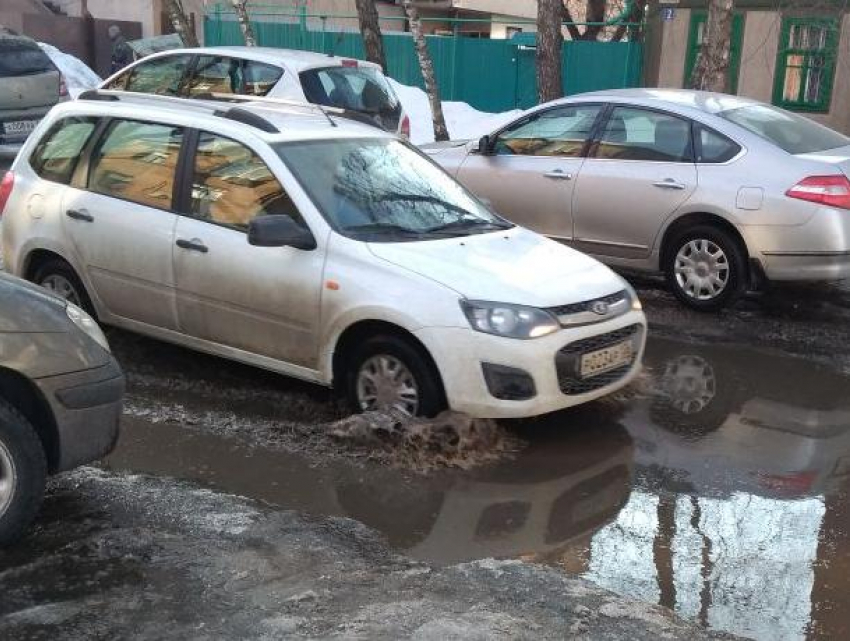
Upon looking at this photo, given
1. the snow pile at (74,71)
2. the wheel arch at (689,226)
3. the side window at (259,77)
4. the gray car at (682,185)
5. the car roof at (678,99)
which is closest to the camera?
the gray car at (682,185)

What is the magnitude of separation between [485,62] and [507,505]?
19.0 m

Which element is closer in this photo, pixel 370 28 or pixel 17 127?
pixel 17 127

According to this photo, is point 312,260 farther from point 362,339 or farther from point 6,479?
point 6,479

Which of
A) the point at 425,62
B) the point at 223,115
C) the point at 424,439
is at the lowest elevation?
the point at 424,439

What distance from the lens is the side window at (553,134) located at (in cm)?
876

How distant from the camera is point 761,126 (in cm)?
821

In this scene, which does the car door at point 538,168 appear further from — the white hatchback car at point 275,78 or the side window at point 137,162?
the side window at point 137,162

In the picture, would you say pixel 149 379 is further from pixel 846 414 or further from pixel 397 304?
pixel 846 414

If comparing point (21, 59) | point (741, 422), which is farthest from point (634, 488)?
point (21, 59)

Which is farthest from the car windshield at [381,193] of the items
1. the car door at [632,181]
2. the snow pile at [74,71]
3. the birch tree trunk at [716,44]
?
the snow pile at [74,71]

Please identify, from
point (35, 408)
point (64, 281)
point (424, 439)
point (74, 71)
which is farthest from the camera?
point (74, 71)

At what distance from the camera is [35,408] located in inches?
163

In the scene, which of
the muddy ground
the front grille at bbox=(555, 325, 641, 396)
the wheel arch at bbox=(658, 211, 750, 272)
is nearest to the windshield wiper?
the front grille at bbox=(555, 325, 641, 396)

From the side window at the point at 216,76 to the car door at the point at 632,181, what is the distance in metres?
4.33
